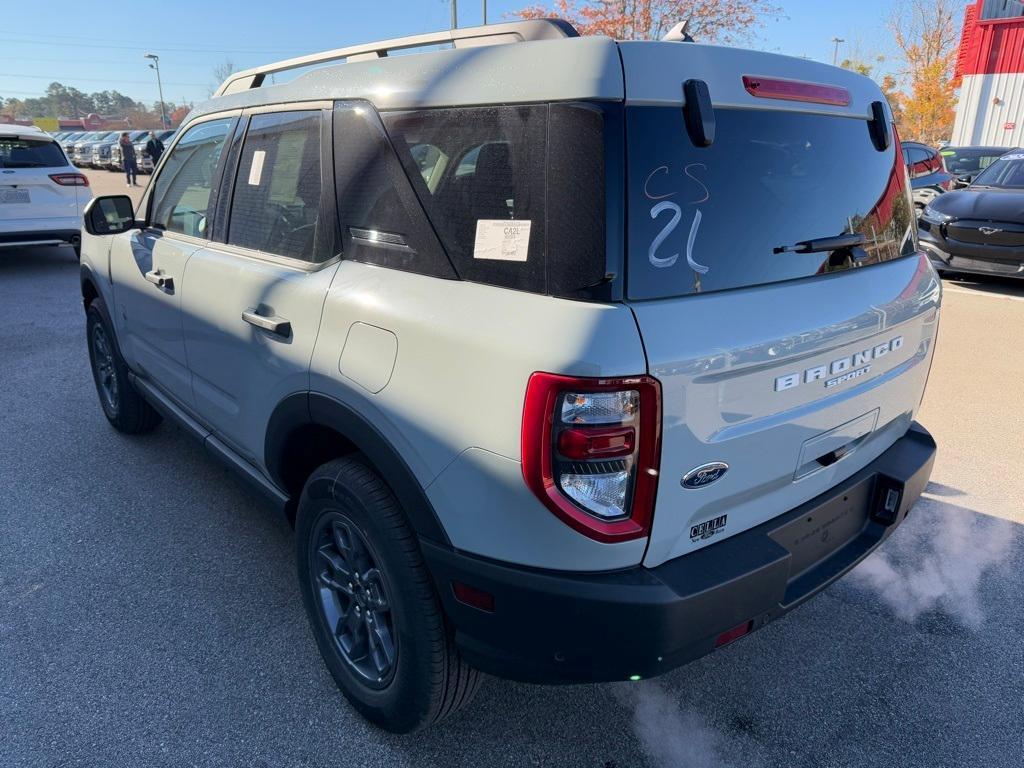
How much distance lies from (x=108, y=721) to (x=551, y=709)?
1.40 meters

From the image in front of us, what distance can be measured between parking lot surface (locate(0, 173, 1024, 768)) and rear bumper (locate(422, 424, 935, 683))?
1.93 feet

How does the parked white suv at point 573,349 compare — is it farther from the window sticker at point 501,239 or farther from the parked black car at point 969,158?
the parked black car at point 969,158

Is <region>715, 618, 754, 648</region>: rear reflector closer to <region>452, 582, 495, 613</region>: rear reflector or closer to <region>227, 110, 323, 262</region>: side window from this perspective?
<region>452, 582, 495, 613</region>: rear reflector

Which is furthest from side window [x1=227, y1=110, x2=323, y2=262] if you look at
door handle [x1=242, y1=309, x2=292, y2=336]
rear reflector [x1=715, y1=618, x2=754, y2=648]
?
rear reflector [x1=715, y1=618, x2=754, y2=648]

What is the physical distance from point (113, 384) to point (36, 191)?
6512mm

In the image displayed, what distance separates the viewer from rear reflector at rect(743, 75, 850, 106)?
1896 mm

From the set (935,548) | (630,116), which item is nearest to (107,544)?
(630,116)

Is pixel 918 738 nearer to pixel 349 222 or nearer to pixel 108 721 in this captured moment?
pixel 349 222

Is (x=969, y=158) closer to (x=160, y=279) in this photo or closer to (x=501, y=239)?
(x=160, y=279)

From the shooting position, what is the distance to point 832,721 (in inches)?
91.3

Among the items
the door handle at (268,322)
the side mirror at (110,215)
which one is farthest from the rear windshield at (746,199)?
the side mirror at (110,215)

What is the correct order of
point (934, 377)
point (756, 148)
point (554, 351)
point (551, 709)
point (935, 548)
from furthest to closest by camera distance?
point (934, 377), point (935, 548), point (551, 709), point (756, 148), point (554, 351)

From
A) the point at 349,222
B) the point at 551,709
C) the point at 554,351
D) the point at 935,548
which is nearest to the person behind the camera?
the point at 554,351

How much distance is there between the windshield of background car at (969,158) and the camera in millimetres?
13164
